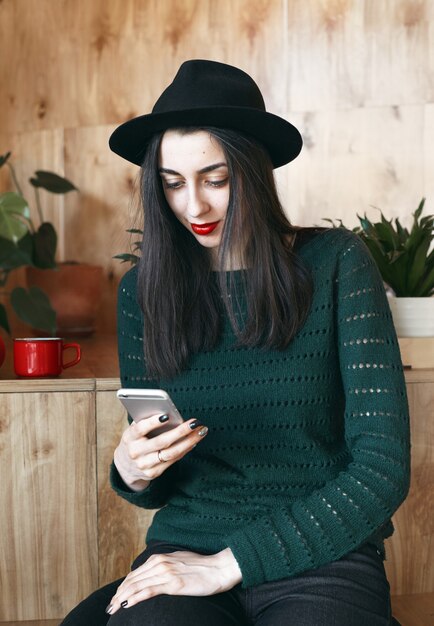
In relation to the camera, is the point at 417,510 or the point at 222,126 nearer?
the point at 222,126

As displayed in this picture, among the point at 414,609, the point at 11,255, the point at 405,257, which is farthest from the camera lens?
the point at 11,255

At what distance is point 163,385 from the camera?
1.38 meters

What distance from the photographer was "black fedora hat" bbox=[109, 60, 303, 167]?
126cm

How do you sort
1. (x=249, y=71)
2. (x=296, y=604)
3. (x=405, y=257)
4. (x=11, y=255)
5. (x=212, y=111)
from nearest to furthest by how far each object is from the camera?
(x=296, y=604), (x=212, y=111), (x=405, y=257), (x=11, y=255), (x=249, y=71)

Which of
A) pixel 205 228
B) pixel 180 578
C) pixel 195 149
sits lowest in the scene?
pixel 180 578

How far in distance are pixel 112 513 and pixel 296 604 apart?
698mm

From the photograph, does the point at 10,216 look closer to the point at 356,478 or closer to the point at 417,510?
the point at 417,510

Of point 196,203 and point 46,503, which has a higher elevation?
point 196,203

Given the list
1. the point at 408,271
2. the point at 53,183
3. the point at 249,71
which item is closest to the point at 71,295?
the point at 53,183

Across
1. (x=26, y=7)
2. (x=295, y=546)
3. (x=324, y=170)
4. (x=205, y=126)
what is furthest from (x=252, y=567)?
(x=26, y=7)

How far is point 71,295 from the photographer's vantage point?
316 cm

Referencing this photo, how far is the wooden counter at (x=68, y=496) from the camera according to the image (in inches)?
68.2

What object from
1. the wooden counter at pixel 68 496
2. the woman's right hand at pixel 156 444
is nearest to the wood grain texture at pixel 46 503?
the wooden counter at pixel 68 496

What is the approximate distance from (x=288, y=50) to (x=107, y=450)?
202 centimetres
